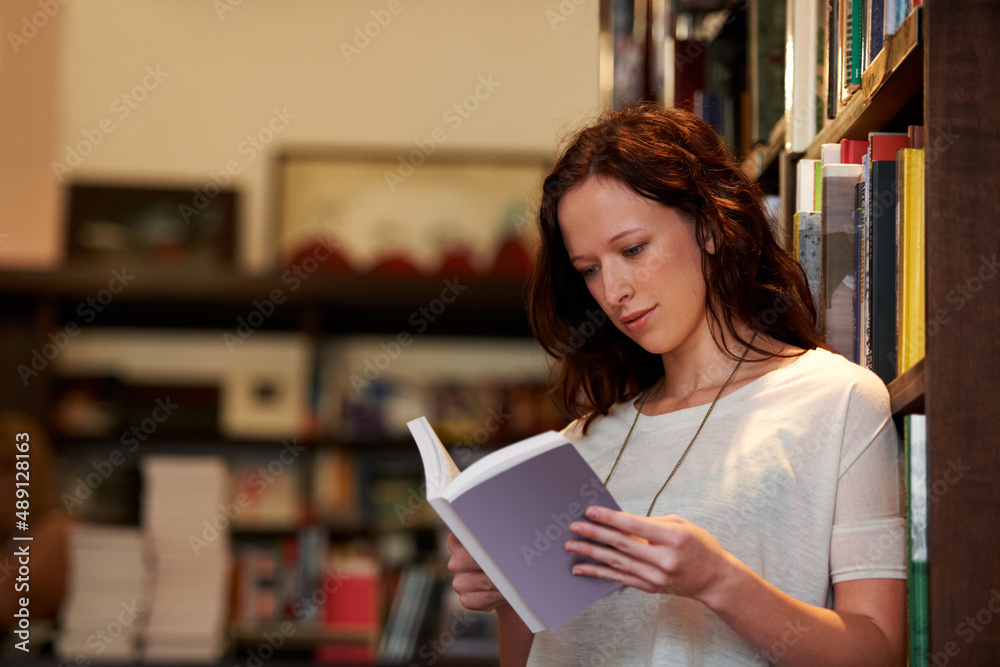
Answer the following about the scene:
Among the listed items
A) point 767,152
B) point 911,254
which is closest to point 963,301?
point 911,254

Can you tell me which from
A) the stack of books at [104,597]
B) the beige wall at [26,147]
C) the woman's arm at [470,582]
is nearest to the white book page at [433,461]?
the woman's arm at [470,582]

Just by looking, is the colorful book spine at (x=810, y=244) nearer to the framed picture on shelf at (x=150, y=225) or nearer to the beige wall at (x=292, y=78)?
the beige wall at (x=292, y=78)

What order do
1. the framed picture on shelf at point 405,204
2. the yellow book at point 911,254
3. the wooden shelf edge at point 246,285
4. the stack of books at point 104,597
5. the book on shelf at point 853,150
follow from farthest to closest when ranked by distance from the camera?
the framed picture on shelf at point 405,204, the wooden shelf edge at point 246,285, the stack of books at point 104,597, the book on shelf at point 853,150, the yellow book at point 911,254

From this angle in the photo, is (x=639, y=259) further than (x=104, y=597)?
No

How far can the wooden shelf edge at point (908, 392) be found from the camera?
36.6 inches

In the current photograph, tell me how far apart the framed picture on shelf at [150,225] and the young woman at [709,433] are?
9.22 feet

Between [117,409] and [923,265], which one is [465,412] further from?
[923,265]

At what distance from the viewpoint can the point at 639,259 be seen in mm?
1155

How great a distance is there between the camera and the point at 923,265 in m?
0.94

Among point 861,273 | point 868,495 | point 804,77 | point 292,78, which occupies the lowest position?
point 868,495

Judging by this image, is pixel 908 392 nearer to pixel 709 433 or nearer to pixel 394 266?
pixel 709 433

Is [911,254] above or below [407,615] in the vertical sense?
above

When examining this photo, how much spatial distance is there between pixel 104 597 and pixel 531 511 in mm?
2768

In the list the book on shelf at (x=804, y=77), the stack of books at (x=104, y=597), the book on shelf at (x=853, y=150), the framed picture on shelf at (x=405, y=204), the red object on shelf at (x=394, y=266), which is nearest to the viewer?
the book on shelf at (x=853, y=150)
